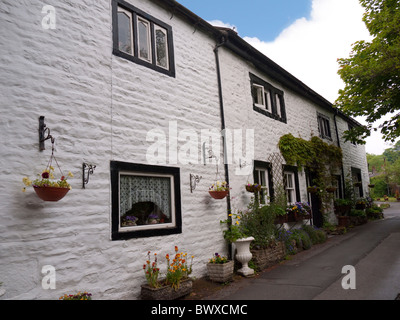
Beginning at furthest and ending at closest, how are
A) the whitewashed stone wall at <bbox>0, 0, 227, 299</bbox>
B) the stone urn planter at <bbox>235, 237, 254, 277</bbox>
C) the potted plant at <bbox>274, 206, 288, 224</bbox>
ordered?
1. the potted plant at <bbox>274, 206, 288, 224</bbox>
2. the stone urn planter at <bbox>235, 237, 254, 277</bbox>
3. the whitewashed stone wall at <bbox>0, 0, 227, 299</bbox>

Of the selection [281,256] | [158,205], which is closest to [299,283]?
[281,256]

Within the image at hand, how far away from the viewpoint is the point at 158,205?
5.73 metres

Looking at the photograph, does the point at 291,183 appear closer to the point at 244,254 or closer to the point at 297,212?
the point at 297,212

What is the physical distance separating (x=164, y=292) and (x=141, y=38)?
16.4ft

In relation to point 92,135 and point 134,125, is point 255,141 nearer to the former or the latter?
point 134,125

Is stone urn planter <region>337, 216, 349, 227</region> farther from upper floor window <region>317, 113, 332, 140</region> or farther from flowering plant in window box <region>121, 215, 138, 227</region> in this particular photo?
flowering plant in window box <region>121, 215, 138, 227</region>

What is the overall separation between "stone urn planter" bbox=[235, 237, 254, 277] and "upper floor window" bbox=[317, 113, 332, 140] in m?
8.96

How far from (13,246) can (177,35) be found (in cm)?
549

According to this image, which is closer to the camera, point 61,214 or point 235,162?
point 61,214

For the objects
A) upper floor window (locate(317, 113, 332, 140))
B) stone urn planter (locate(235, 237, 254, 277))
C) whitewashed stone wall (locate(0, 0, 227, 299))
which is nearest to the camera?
whitewashed stone wall (locate(0, 0, 227, 299))

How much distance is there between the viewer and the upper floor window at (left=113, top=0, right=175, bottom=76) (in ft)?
18.2

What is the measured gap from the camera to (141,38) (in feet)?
19.8

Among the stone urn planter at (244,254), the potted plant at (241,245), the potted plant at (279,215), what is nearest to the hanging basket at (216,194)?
the potted plant at (241,245)

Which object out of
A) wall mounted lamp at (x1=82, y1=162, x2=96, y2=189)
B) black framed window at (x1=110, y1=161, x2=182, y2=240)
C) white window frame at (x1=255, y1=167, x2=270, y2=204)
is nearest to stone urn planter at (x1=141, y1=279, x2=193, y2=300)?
black framed window at (x1=110, y1=161, x2=182, y2=240)
